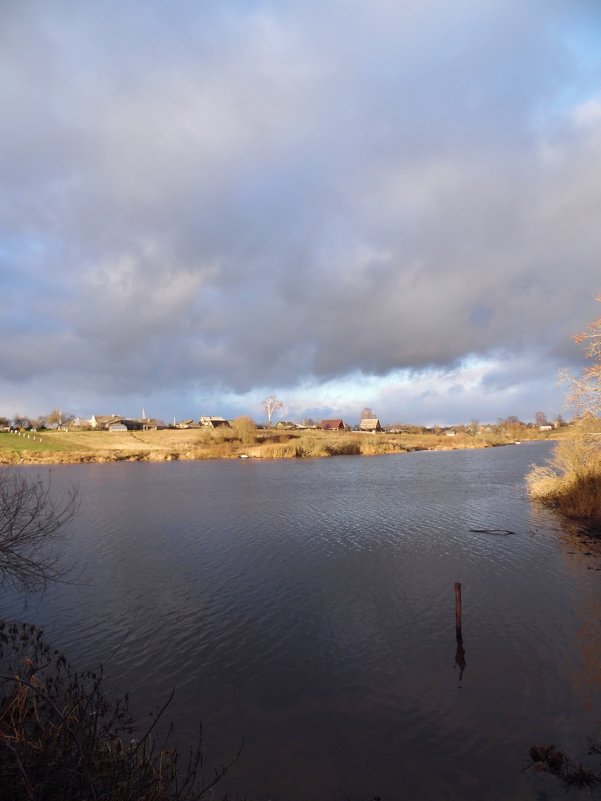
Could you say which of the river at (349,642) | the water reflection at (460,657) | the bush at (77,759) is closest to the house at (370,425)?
the river at (349,642)

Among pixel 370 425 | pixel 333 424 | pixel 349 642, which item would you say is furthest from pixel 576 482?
pixel 333 424

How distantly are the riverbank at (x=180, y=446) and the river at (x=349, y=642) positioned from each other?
5830 centimetres

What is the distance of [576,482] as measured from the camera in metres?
31.7

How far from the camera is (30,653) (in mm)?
12602

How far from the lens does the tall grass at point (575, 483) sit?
29016 millimetres

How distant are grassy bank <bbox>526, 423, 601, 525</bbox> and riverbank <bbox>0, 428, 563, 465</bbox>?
56.0 m

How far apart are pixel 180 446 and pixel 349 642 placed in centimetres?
8398

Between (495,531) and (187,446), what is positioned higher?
(187,446)

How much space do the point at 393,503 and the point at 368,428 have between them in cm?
12002

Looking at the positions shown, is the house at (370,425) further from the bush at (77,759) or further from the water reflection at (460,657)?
the bush at (77,759)

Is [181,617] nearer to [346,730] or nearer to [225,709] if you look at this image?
[225,709]

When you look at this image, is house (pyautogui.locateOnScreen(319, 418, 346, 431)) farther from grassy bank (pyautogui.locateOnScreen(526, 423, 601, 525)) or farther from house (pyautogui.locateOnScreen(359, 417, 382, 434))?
grassy bank (pyautogui.locateOnScreen(526, 423, 601, 525))

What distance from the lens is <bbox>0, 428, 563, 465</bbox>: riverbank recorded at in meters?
84.3

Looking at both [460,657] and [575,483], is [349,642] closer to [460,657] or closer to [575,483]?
[460,657]
